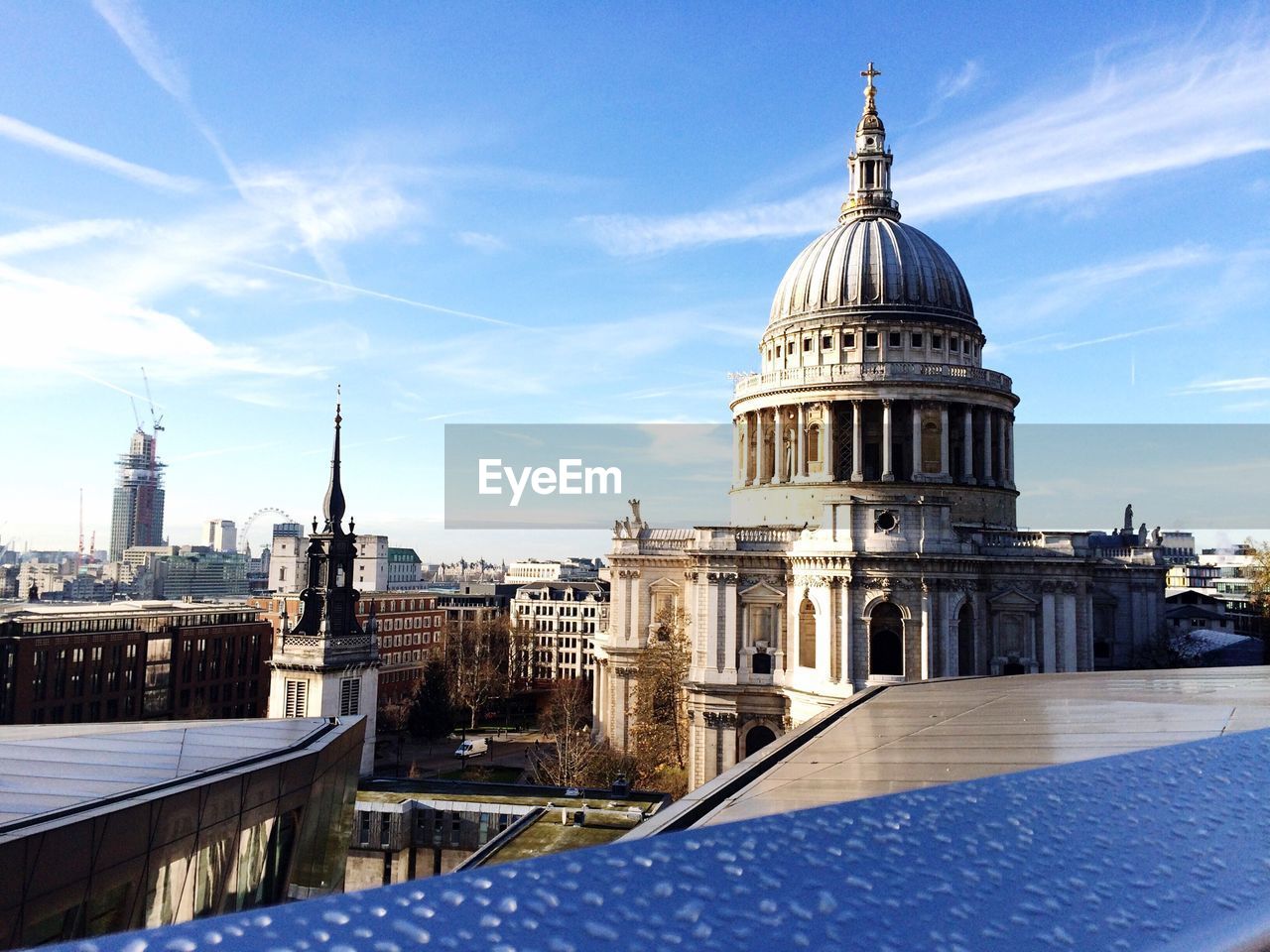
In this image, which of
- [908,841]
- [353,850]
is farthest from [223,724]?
[353,850]

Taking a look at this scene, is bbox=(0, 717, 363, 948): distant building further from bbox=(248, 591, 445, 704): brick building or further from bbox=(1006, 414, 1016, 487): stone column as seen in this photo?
bbox=(248, 591, 445, 704): brick building

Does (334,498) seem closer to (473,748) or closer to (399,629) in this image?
(473,748)

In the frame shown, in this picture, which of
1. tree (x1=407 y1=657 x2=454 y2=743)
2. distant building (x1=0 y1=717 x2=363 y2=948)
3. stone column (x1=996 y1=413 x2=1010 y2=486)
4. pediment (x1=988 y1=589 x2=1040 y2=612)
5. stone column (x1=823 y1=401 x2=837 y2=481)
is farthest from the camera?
tree (x1=407 y1=657 x2=454 y2=743)

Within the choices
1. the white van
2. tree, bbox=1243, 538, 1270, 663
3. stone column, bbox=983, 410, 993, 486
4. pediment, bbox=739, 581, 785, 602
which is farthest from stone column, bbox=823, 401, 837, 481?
the white van

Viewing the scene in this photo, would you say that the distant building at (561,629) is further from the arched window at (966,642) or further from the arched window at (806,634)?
the arched window at (966,642)

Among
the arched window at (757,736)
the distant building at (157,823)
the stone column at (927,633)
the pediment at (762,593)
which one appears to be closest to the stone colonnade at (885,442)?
the pediment at (762,593)
